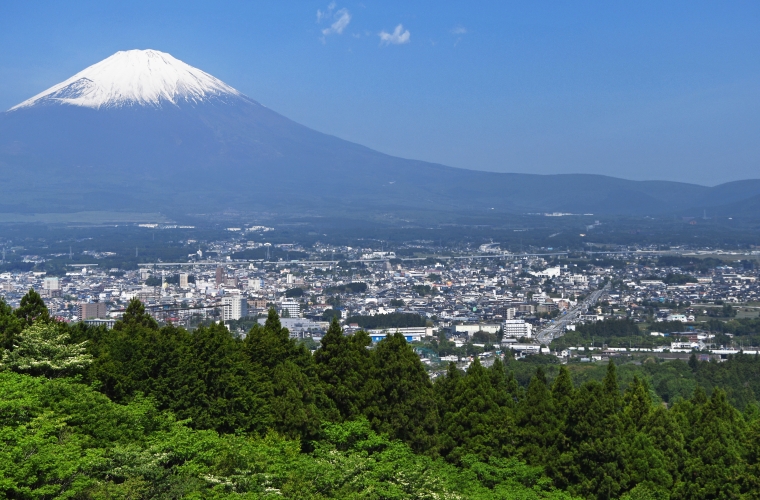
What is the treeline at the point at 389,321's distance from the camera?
4100 cm

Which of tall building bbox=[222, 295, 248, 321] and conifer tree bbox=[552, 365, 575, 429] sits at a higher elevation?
conifer tree bbox=[552, 365, 575, 429]

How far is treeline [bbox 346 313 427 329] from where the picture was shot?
41.0 m

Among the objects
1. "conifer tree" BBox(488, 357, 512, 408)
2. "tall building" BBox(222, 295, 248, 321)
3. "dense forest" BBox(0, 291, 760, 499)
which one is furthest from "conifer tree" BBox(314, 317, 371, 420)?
"tall building" BBox(222, 295, 248, 321)

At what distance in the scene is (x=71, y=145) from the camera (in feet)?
409

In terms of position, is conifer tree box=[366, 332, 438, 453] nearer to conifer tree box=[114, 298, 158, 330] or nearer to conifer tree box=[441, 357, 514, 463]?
conifer tree box=[441, 357, 514, 463]

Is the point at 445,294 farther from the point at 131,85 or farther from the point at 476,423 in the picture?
the point at 131,85

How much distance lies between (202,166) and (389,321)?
3596 inches

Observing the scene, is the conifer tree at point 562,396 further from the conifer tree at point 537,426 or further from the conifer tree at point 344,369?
the conifer tree at point 344,369

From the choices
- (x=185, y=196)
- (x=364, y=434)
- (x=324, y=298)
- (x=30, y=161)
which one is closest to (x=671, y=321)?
(x=324, y=298)

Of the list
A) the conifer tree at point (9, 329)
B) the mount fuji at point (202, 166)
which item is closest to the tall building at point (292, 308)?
the conifer tree at point (9, 329)

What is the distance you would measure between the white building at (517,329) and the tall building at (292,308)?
374 inches

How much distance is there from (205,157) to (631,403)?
12014 centimetres

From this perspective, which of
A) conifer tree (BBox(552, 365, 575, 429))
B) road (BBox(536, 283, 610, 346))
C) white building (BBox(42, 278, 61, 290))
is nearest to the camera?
conifer tree (BBox(552, 365, 575, 429))

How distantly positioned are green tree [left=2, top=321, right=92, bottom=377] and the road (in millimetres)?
25660
